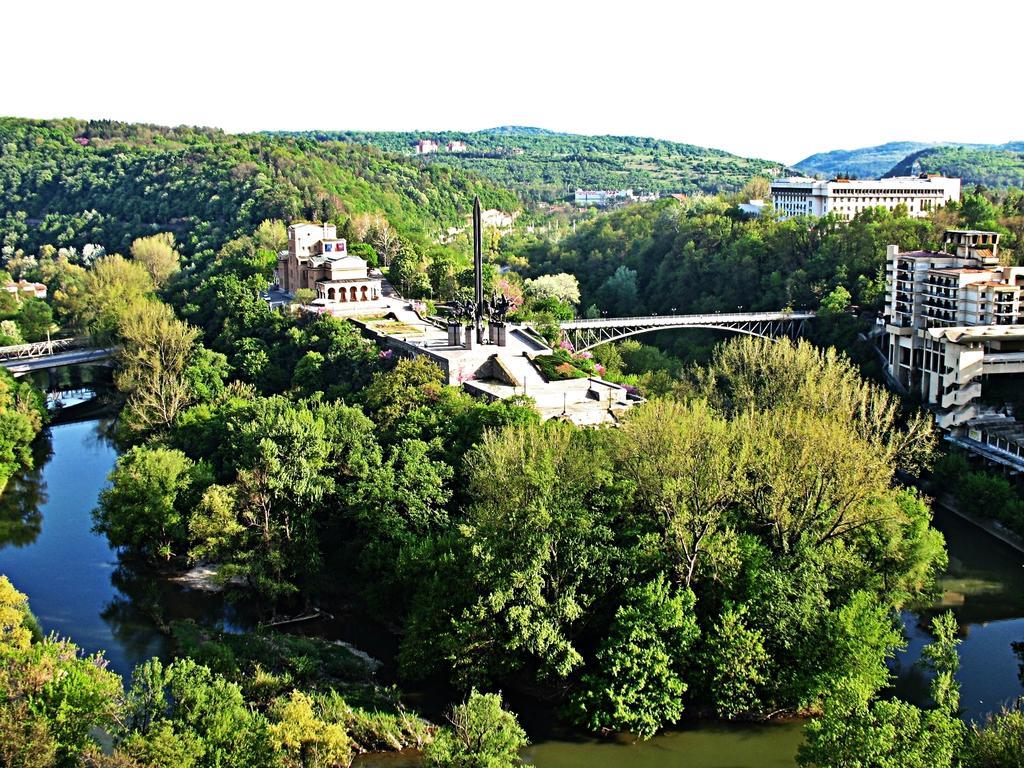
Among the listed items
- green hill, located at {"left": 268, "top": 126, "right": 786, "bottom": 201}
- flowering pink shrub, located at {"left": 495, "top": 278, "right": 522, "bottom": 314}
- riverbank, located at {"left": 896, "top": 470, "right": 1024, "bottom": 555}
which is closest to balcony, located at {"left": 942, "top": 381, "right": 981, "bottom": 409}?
riverbank, located at {"left": 896, "top": 470, "right": 1024, "bottom": 555}

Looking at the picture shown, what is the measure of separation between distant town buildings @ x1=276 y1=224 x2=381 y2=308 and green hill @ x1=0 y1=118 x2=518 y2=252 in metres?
12.2

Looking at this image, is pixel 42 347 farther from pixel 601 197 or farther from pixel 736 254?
pixel 601 197

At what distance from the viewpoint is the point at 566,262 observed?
82.9 meters

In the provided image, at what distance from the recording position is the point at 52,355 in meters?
57.3

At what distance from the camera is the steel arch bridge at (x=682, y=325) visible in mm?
55438

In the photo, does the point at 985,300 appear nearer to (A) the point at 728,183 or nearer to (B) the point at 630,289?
(B) the point at 630,289

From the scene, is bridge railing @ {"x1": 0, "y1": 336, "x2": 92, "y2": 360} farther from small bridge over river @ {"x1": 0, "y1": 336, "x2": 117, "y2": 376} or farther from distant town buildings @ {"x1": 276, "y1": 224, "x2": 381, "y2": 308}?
distant town buildings @ {"x1": 276, "y1": 224, "x2": 381, "y2": 308}

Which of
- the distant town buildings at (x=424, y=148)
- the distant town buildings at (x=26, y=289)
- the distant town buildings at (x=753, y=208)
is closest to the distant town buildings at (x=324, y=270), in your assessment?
the distant town buildings at (x=26, y=289)

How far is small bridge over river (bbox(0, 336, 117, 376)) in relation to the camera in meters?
55.0

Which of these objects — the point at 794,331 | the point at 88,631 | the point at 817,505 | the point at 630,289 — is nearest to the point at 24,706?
the point at 88,631

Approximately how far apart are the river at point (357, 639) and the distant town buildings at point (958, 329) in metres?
7.18

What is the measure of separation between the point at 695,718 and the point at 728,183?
132 m

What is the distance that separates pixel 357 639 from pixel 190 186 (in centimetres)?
6975

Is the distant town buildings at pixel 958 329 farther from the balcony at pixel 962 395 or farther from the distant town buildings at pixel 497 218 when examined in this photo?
the distant town buildings at pixel 497 218
